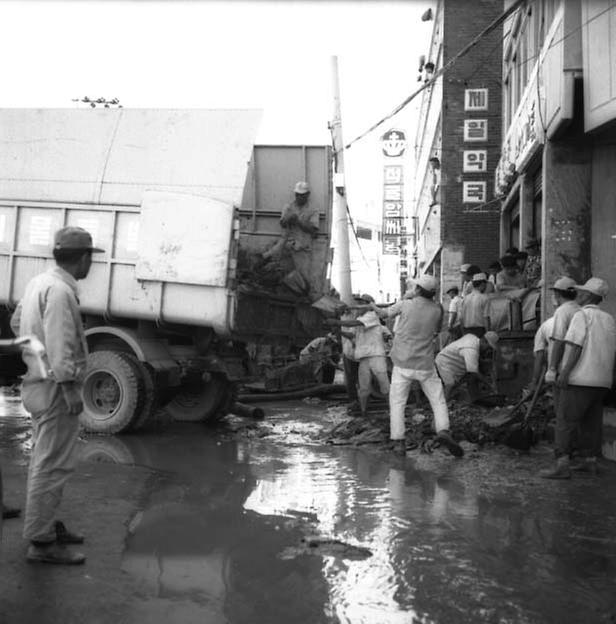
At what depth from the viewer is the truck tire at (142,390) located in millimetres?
8203

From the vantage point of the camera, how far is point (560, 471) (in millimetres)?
6336

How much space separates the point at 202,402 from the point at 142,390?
161cm

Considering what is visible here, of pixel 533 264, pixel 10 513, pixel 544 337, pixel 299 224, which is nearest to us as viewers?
pixel 10 513

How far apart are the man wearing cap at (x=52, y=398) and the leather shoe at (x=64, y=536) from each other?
5 centimetres

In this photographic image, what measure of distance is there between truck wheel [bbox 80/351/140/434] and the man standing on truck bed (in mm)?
2250

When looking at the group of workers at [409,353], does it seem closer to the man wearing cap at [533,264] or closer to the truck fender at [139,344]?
the man wearing cap at [533,264]

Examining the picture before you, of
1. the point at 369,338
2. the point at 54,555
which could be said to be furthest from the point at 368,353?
the point at 54,555

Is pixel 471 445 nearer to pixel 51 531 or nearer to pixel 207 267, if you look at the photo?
pixel 207 267

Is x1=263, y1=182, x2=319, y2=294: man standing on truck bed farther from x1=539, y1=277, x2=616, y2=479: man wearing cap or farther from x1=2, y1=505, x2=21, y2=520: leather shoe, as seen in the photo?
x1=2, y1=505, x2=21, y2=520: leather shoe

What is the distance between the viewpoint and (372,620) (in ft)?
10.6

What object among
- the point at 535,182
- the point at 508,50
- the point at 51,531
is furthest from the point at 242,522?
the point at 508,50

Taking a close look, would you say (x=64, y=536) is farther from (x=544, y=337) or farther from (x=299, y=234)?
(x=299, y=234)

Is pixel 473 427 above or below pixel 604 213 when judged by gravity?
below

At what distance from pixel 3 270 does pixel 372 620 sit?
6.84 metres
